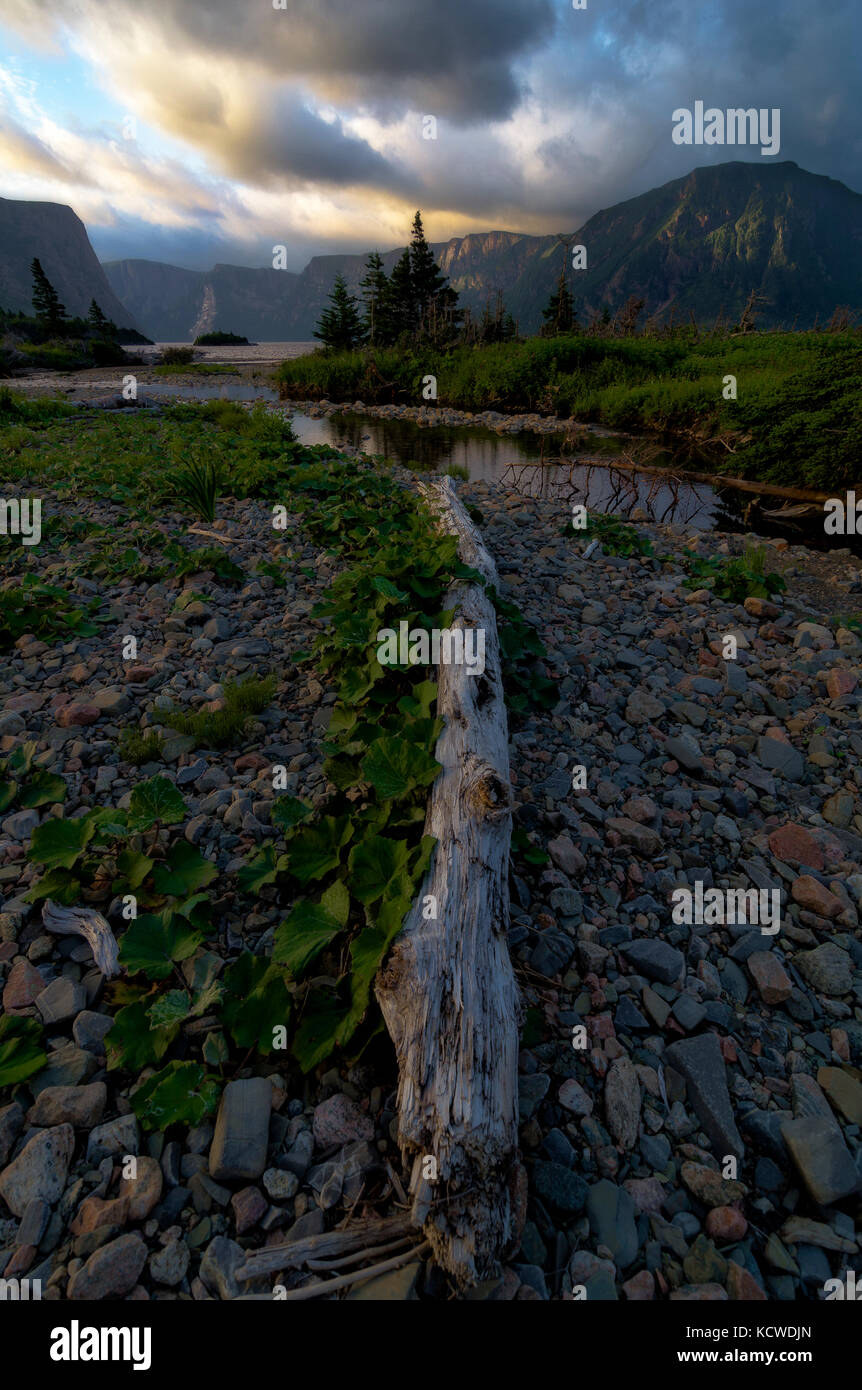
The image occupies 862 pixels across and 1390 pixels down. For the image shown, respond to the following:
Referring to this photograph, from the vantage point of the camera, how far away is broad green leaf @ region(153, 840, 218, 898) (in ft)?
9.00

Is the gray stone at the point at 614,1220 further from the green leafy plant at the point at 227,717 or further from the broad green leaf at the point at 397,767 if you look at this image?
the green leafy plant at the point at 227,717

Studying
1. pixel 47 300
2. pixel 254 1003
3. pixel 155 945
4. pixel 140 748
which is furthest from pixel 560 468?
pixel 47 300

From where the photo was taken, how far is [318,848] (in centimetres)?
283

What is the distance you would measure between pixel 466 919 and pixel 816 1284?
1.44 m

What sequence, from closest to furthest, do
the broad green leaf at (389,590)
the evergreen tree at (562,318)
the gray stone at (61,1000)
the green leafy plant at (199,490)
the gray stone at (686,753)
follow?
the gray stone at (61,1000), the gray stone at (686,753), the broad green leaf at (389,590), the green leafy plant at (199,490), the evergreen tree at (562,318)

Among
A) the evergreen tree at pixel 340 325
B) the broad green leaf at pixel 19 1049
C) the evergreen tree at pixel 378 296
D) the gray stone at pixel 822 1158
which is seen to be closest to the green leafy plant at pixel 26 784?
the broad green leaf at pixel 19 1049

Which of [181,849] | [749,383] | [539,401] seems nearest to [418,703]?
[181,849]

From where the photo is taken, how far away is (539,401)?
25031mm

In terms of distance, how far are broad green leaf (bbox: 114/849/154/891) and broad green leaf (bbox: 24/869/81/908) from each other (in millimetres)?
173

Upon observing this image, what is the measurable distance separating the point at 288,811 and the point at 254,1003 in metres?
1.02

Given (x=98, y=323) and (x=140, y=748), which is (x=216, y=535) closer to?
(x=140, y=748)

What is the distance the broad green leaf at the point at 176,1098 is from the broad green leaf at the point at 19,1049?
1.26 ft

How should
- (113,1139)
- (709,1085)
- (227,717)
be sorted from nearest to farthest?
(113,1139) < (709,1085) < (227,717)

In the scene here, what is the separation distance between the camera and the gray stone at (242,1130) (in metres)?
1.89
